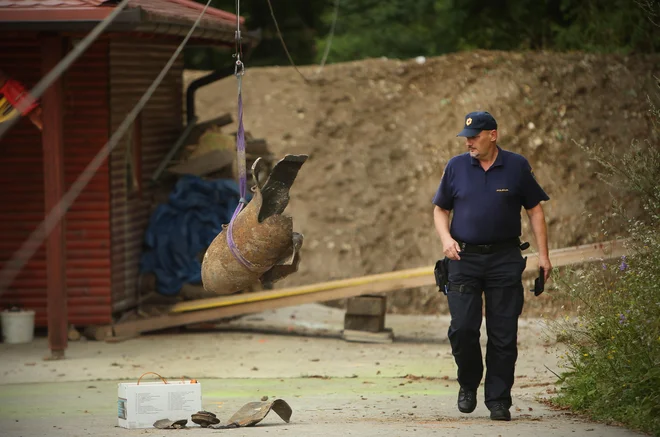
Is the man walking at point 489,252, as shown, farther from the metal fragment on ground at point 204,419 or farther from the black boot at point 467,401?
the metal fragment on ground at point 204,419

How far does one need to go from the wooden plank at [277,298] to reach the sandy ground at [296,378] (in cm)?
20

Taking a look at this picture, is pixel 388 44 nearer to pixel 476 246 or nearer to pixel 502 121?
pixel 502 121

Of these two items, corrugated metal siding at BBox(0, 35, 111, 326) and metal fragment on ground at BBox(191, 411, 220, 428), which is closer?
metal fragment on ground at BBox(191, 411, 220, 428)

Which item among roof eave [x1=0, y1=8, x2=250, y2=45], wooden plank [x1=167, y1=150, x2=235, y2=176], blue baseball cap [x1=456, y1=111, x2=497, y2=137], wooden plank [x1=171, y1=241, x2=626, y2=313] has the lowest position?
wooden plank [x1=171, y1=241, x2=626, y2=313]

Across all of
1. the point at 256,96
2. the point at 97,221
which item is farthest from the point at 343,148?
the point at 97,221

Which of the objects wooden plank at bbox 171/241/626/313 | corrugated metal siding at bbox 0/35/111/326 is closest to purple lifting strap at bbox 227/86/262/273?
wooden plank at bbox 171/241/626/313

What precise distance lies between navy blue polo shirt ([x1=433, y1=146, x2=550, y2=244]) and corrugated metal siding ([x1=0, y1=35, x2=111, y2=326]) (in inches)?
221

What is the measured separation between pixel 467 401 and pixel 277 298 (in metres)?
4.78

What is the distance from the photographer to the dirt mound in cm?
1596

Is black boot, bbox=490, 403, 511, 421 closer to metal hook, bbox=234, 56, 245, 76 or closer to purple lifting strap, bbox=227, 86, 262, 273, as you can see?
purple lifting strap, bbox=227, 86, 262, 273

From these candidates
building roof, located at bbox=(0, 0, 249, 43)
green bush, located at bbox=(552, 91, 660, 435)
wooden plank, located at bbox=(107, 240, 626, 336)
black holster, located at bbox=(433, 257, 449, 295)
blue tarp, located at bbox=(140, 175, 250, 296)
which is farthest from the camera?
blue tarp, located at bbox=(140, 175, 250, 296)

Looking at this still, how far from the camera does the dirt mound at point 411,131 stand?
16.0m

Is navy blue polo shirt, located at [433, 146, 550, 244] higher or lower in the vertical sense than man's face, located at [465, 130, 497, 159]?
lower

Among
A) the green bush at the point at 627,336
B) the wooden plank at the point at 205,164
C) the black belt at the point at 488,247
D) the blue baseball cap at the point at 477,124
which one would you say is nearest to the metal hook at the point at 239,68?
the blue baseball cap at the point at 477,124
